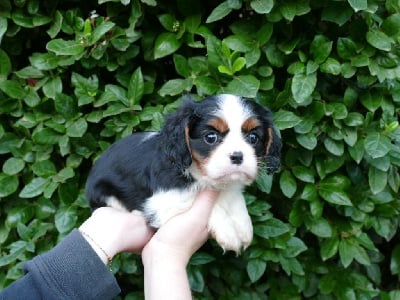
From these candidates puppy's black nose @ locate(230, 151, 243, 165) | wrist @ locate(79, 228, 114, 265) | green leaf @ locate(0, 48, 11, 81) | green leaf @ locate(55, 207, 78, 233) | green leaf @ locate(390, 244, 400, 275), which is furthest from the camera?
green leaf @ locate(390, 244, 400, 275)

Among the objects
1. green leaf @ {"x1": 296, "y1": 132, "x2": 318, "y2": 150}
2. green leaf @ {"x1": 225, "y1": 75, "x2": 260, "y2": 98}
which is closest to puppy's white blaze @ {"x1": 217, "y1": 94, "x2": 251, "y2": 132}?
green leaf @ {"x1": 225, "y1": 75, "x2": 260, "y2": 98}

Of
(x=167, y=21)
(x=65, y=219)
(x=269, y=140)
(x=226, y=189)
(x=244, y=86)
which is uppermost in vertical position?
(x=167, y=21)

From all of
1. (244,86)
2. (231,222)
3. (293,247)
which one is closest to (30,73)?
(244,86)

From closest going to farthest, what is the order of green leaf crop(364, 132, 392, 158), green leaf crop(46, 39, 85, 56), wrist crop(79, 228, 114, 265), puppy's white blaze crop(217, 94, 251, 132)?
puppy's white blaze crop(217, 94, 251, 132) < wrist crop(79, 228, 114, 265) < green leaf crop(364, 132, 392, 158) < green leaf crop(46, 39, 85, 56)

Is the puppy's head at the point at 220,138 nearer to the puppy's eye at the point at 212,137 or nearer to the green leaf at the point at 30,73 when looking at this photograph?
the puppy's eye at the point at 212,137

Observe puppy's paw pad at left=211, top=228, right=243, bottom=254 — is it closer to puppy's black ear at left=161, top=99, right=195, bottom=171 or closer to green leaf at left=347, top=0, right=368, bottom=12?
puppy's black ear at left=161, top=99, right=195, bottom=171

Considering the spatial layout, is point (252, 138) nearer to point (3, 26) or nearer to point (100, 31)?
point (100, 31)

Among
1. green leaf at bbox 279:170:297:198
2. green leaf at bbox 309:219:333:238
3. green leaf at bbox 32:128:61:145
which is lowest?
green leaf at bbox 309:219:333:238

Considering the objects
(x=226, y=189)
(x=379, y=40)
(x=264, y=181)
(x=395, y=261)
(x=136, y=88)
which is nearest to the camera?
(x=226, y=189)
